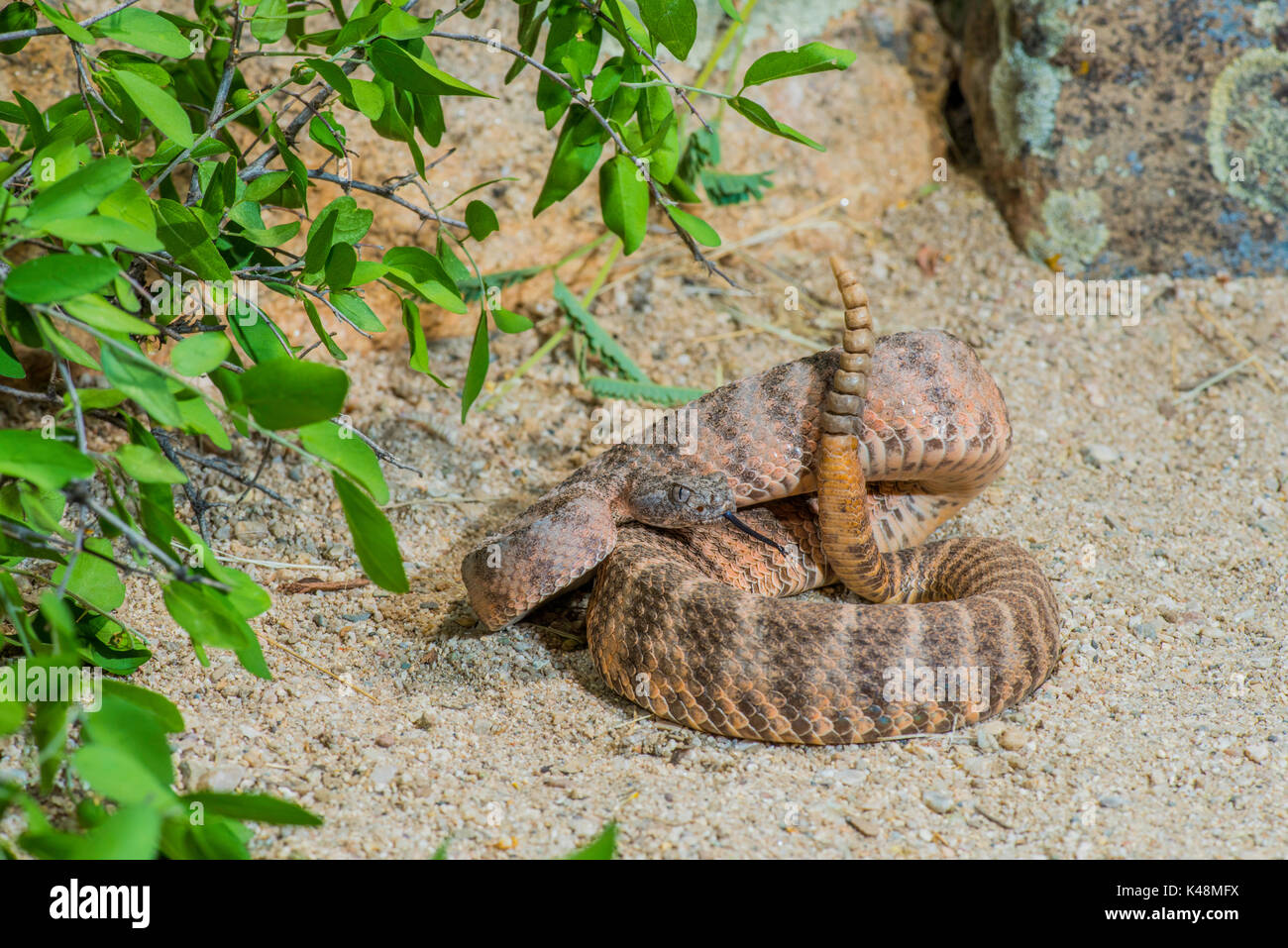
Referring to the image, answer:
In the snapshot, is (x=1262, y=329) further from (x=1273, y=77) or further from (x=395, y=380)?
(x=395, y=380)

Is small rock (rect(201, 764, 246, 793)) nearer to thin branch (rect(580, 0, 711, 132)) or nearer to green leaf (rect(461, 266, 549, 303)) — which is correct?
thin branch (rect(580, 0, 711, 132))

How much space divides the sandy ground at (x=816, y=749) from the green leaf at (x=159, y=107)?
171 centimetres

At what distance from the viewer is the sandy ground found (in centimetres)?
290

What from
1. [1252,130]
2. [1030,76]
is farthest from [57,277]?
[1252,130]

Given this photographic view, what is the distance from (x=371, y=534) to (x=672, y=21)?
1804mm

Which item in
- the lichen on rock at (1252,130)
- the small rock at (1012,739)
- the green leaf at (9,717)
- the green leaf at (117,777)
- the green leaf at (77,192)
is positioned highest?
the lichen on rock at (1252,130)

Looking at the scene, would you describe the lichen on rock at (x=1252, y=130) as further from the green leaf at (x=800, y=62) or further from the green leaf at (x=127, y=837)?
the green leaf at (x=127, y=837)

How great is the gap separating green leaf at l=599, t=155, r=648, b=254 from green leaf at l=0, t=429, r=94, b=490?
172 cm

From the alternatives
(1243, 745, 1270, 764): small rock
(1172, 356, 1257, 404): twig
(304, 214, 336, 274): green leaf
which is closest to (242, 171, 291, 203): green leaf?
(304, 214, 336, 274): green leaf

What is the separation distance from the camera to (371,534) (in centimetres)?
226

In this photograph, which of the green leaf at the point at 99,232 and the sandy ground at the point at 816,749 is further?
the sandy ground at the point at 816,749

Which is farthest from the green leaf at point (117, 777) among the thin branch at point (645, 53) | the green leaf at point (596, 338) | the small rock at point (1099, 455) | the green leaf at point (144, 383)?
the small rock at point (1099, 455)

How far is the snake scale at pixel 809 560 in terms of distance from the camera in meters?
3.29

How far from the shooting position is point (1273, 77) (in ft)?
18.8
